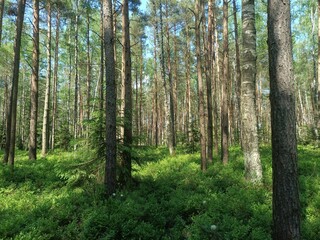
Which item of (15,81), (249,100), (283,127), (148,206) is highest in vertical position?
(15,81)

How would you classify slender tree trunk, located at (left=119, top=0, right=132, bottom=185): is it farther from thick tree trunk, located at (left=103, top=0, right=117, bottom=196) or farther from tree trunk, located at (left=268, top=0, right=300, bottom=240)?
tree trunk, located at (left=268, top=0, right=300, bottom=240)

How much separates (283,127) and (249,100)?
430 cm

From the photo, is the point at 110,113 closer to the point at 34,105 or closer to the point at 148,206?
the point at 148,206

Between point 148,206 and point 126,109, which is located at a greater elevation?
point 126,109

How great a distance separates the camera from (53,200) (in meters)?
7.20

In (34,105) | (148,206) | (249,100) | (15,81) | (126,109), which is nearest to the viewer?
(148,206)

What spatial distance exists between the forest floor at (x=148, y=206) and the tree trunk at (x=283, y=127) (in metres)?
1.09

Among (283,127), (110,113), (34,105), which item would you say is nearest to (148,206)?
(110,113)

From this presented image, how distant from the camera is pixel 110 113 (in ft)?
23.8

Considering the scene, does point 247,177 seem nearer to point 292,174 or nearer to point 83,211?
point 292,174

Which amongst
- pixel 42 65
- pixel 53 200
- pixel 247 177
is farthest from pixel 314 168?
pixel 42 65

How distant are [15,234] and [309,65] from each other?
1448 inches

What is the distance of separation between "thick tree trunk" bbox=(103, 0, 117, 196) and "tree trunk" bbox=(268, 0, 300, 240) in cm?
468

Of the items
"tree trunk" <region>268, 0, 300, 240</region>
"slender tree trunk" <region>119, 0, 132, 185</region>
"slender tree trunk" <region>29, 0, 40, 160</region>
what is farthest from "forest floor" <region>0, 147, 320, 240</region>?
"slender tree trunk" <region>29, 0, 40, 160</region>
